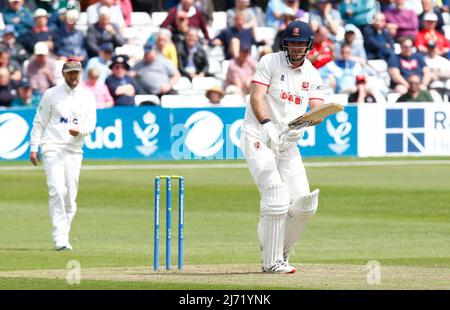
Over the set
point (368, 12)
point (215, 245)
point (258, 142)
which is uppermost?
point (368, 12)

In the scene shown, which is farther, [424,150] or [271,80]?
[424,150]

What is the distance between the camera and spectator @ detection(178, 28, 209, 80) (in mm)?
28375

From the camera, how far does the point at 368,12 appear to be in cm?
3069

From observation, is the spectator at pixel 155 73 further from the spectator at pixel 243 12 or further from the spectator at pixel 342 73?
the spectator at pixel 342 73

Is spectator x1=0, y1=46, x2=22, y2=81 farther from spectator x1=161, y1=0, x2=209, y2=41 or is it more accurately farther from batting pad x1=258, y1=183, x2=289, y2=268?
batting pad x1=258, y1=183, x2=289, y2=268

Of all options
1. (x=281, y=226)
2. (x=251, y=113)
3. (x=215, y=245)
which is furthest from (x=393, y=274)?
(x=215, y=245)

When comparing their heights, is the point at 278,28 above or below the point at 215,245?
above

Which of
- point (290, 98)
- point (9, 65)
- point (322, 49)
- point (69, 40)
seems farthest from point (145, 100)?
point (290, 98)

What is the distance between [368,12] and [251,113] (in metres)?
18.7

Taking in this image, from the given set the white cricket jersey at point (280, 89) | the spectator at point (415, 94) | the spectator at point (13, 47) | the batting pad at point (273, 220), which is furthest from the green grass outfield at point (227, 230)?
the spectator at point (13, 47)

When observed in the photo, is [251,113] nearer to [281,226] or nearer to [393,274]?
[281,226]

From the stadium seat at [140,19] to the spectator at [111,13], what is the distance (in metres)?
0.95

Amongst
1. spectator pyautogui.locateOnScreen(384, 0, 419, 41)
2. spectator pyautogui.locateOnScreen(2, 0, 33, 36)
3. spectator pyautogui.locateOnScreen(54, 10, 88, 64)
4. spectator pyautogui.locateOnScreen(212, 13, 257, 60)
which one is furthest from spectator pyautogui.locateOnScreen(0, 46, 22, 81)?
spectator pyautogui.locateOnScreen(384, 0, 419, 41)

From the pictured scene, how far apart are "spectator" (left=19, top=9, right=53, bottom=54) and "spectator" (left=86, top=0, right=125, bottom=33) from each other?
0.97 meters
